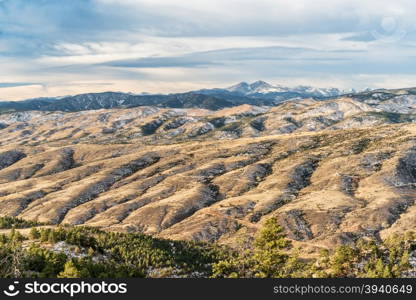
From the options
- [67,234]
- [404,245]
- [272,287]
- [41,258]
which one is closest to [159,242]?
[67,234]

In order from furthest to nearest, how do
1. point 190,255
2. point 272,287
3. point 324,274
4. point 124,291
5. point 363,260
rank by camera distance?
point 190,255
point 363,260
point 324,274
point 272,287
point 124,291

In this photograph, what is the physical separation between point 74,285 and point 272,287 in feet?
60.6

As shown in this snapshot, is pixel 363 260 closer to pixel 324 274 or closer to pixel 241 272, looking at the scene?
pixel 324 274

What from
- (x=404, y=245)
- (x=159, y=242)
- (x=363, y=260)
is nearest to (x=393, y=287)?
(x=363, y=260)

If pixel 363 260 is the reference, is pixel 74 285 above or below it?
above

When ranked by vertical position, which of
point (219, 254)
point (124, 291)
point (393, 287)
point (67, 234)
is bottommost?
point (219, 254)

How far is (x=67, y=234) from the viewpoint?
331 feet

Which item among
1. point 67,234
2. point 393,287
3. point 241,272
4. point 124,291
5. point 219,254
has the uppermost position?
point 124,291

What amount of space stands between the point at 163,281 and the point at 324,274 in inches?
2321

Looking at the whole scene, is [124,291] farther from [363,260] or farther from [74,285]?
[363,260]

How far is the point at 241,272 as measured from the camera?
98625mm

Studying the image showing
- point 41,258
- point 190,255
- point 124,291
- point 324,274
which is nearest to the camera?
point 124,291

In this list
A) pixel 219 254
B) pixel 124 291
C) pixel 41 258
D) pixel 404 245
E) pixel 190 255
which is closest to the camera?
pixel 124 291

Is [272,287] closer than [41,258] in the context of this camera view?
Yes
